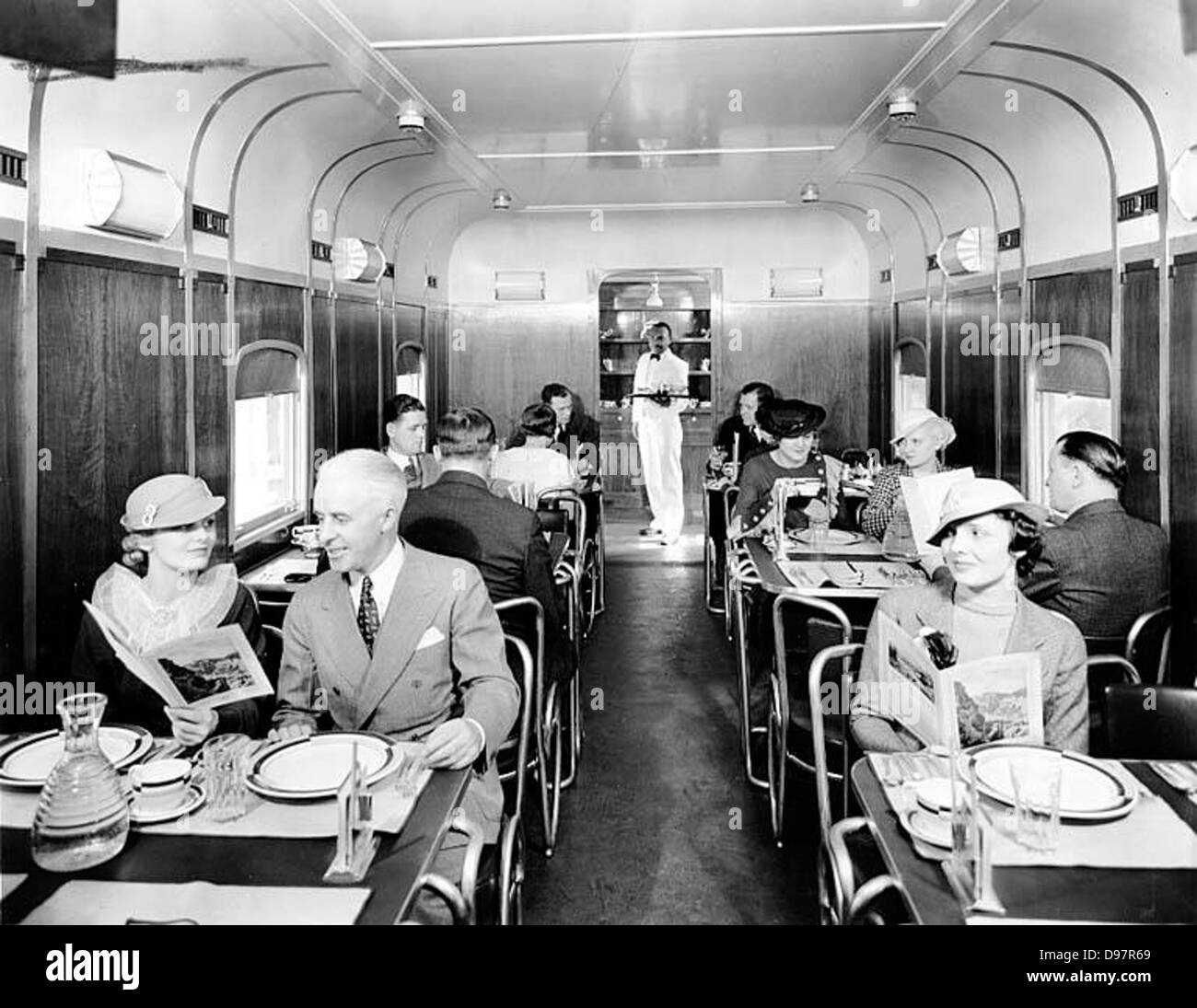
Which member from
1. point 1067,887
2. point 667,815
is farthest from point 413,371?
point 1067,887

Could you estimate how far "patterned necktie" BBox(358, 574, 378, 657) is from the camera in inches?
98.7

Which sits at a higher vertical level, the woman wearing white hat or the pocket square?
the woman wearing white hat

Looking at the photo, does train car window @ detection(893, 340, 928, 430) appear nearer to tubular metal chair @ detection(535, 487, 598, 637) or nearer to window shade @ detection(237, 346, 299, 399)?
tubular metal chair @ detection(535, 487, 598, 637)

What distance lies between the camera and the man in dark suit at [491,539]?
11.5ft

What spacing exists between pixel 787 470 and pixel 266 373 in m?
2.67

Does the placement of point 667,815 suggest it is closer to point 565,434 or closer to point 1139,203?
point 1139,203

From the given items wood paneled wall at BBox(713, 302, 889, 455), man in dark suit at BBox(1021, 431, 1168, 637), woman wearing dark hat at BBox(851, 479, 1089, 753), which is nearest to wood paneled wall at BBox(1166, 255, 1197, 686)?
man in dark suit at BBox(1021, 431, 1168, 637)

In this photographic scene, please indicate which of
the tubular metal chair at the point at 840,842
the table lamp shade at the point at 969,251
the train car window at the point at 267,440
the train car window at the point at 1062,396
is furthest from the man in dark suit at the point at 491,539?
the table lamp shade at the point at 969,251

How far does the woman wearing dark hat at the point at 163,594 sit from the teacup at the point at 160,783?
693 mm

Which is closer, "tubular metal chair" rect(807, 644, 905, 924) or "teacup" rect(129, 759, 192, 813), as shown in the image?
"tubular metal chair" rect(807, 644, 905, 924)

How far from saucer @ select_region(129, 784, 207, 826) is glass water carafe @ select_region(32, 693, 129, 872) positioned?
0.09 meters

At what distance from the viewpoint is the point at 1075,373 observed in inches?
191

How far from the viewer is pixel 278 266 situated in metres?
5.00

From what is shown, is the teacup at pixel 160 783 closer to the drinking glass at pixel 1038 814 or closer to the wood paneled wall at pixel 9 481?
the wood paneled wall at pixel 9 481
